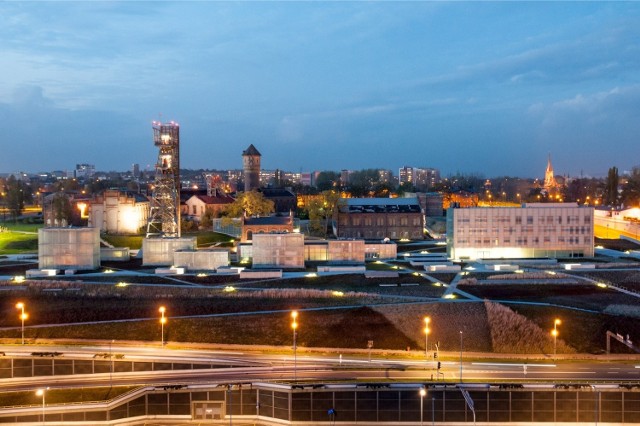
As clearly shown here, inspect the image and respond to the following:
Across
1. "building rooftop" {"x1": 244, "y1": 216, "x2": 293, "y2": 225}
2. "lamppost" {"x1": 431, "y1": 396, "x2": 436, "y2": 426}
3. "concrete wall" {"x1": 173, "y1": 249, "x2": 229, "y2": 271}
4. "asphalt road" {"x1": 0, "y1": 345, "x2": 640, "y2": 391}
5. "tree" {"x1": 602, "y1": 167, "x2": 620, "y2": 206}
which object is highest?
"tree" {"x1": 602, "y1": 167, "x2": 620, "y2": 206}

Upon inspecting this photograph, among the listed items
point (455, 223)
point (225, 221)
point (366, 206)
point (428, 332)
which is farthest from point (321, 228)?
point (428, 332)

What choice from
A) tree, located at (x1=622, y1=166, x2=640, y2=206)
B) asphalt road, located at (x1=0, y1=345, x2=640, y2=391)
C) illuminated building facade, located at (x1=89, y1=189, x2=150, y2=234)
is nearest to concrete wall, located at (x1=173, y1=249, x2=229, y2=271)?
asphalt road, located at (x1=0, y1=345, x2=640, y2=391)

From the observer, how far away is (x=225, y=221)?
89188mm

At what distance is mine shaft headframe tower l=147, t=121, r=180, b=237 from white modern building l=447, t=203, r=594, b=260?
A: 37.0m

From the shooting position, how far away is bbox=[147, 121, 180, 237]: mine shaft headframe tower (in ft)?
263

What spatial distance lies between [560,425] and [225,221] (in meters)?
63.7

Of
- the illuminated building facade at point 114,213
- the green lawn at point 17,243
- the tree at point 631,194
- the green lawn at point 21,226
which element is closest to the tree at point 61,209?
the green lawn at point 17,243

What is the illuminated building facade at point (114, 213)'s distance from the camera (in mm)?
91375

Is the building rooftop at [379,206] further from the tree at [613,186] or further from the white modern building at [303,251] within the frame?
the tree at [613,186]

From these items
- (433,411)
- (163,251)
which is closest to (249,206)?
(163,251)

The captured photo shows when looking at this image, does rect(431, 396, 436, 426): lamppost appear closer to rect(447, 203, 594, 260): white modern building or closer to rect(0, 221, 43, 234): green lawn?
rect(447, 203, 594, 260): white modern building

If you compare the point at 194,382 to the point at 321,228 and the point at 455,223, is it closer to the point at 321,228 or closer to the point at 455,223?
the point at 455,223

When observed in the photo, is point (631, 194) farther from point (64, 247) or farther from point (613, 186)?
point (64, 247)

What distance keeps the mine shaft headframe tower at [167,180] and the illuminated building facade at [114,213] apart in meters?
12.7
